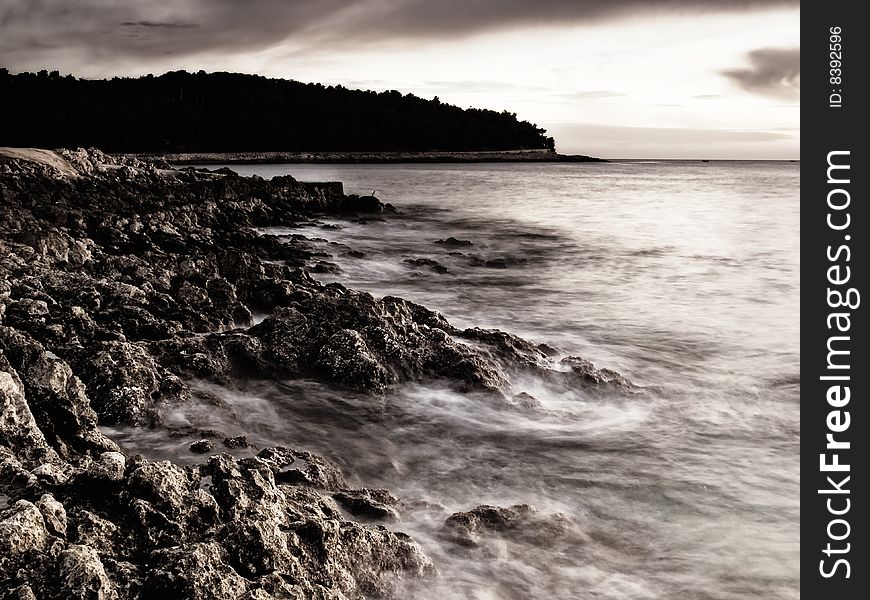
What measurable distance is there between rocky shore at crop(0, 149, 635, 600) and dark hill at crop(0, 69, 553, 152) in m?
73.8

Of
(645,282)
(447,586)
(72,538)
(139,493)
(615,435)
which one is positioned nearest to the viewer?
(72,538)

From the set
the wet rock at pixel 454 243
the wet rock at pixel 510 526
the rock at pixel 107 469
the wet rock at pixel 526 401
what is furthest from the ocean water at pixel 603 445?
the wet rock at pixel 454 243

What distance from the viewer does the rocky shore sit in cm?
301

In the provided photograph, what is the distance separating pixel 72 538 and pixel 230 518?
0.70 m

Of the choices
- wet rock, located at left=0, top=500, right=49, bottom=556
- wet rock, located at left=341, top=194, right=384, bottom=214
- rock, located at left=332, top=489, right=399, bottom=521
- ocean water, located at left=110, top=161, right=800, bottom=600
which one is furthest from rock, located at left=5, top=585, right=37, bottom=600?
wet rock, located at left=341, top=194, right=384, bottom=214

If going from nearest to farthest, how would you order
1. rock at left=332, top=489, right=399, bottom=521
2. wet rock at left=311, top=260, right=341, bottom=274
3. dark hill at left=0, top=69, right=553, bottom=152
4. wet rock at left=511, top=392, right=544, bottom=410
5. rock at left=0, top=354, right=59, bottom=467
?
1. rock at left=0, top=354, right=59, bottom=467
2. rock at left=332, top=489, right=399, bottom=521
3. wet rock at left=511, top=392, right=544, bottom=410
4. wet rock at left=311, top=260, right=341, bottom=274
5. dark hill at left=0, top=69, right=553, bottom=152

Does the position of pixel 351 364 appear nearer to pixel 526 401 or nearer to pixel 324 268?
pixel 526 401

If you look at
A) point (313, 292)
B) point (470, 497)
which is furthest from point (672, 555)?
point (313, 292)

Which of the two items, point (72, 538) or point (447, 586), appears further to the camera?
point (447, 586)

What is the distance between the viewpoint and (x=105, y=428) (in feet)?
17.2

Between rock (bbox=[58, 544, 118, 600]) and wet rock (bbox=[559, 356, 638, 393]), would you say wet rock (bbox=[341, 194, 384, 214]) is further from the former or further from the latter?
rock (bbox=[58, 544, 118, 600])

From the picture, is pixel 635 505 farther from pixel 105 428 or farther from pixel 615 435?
pixel 105 428

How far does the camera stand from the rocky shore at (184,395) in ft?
9.87

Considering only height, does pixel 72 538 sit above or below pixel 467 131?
below
